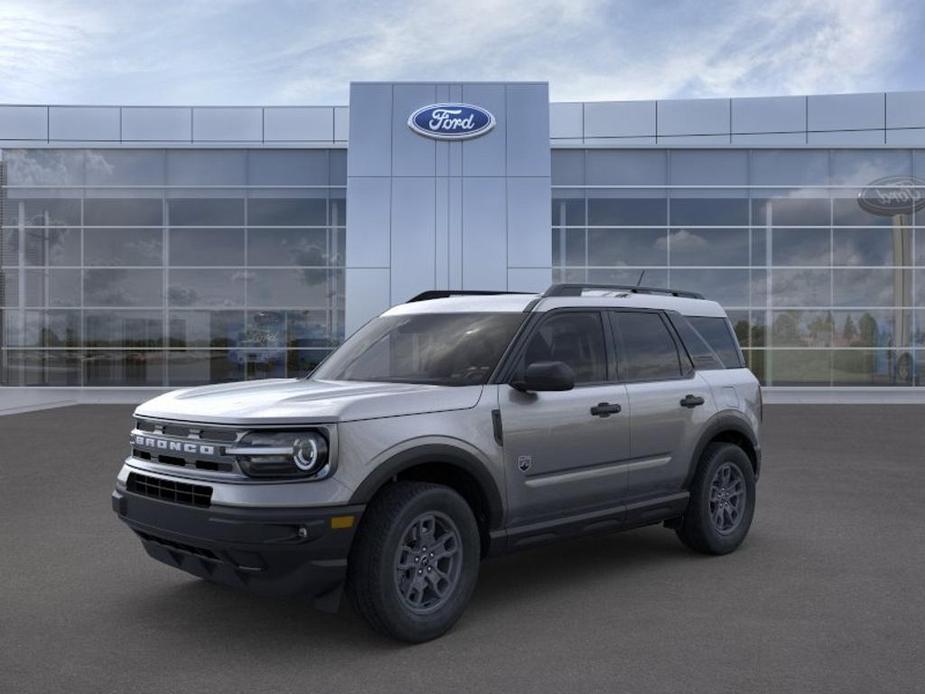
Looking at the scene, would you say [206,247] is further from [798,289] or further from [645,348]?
[645,348]

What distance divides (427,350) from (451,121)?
20786mm

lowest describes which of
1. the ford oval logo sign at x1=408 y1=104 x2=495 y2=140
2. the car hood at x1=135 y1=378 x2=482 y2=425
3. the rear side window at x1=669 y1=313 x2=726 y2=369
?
the car hood at x1=135 y1=378 x2=482 y2=425

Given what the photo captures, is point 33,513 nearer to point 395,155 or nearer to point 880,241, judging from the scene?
point 395,155

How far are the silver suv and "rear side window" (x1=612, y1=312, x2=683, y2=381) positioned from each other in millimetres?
16

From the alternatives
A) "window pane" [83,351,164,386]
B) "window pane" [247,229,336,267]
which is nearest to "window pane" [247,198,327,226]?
"window pane" [247,229,336,267]

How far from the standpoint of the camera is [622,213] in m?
28.8

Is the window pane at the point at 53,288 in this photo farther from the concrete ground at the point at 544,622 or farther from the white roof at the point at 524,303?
the white roof at the point at 524,303

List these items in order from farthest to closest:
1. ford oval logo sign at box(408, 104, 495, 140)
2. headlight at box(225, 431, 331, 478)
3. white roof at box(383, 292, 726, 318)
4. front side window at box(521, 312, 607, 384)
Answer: ford oval logo sign at box(408, 104, 495, 140)
white roof at box(383, 292, 726, 318)
front side window at box(521, 312, 607, 384)
headlight at box(225, 431, 331, 478)

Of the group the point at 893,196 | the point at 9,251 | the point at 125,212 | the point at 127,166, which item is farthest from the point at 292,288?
the point at 893,196

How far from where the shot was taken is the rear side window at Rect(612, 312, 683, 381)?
20.1ft

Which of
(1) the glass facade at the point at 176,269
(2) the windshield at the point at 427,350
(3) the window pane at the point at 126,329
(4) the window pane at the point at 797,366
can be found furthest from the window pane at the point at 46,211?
→ (2) the windshield at the point at 427,350

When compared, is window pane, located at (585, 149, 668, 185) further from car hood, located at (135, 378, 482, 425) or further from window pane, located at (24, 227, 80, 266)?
car hood, located at (135, 378, 482, 425)

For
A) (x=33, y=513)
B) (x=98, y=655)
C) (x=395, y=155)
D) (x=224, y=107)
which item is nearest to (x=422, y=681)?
(x=98, y=655)

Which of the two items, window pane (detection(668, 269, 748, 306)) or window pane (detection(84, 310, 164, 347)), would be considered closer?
window pane (detection(84, 310, 164, 347))
